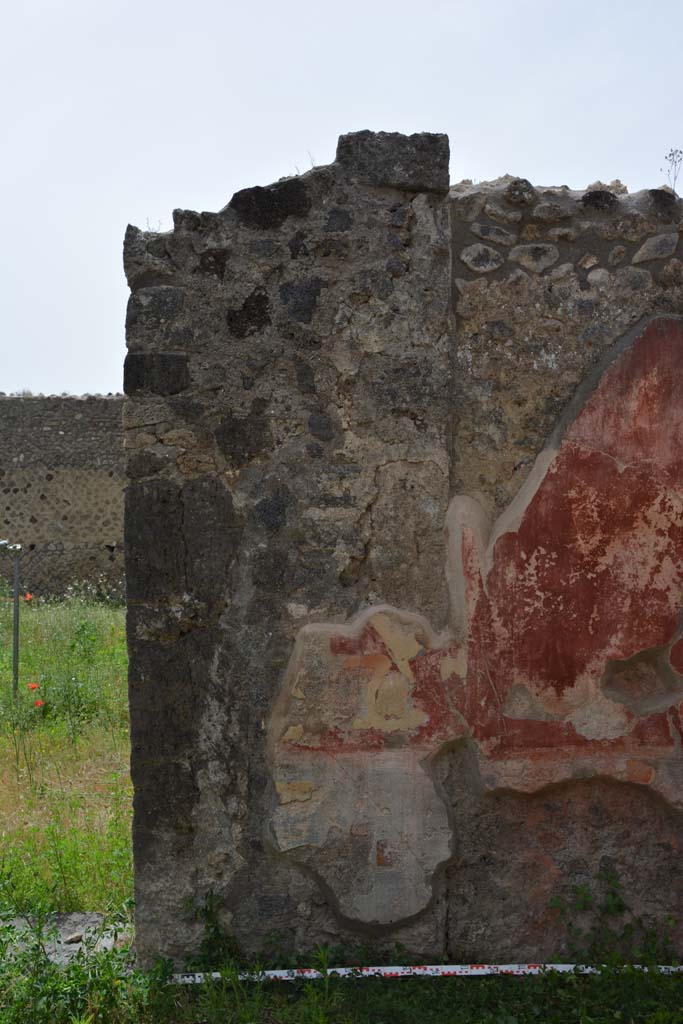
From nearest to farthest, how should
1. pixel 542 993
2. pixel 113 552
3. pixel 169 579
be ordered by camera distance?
pixel 542 993, pixel 169 579, pixel 113 552

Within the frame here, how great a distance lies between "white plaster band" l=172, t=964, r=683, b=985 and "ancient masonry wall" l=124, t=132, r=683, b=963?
7cm

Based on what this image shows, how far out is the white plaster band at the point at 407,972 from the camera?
8.58ft

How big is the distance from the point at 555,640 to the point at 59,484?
904cm

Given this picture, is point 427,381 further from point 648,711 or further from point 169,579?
point 648,711

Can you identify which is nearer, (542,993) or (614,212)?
(542,993)

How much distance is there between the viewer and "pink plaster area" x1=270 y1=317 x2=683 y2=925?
8.92ft

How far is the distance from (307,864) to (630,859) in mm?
893

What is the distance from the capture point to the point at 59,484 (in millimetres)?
11000

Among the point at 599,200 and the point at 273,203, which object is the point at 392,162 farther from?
the point at 599,200

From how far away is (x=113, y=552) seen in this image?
1120cm

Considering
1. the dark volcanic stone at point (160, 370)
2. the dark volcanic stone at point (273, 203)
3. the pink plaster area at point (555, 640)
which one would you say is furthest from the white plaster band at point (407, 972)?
the dark volcanic stone at point (273, 203)

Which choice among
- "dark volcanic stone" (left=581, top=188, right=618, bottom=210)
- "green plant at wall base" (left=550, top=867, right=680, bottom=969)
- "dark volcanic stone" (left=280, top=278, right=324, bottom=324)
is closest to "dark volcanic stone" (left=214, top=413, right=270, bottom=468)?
"dark volcanic stone" (left=280, top=278, right=324, bottom=324)

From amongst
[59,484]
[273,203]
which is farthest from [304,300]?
[59,484]

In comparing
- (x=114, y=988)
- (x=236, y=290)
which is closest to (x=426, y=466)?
(x=236, y=290)
